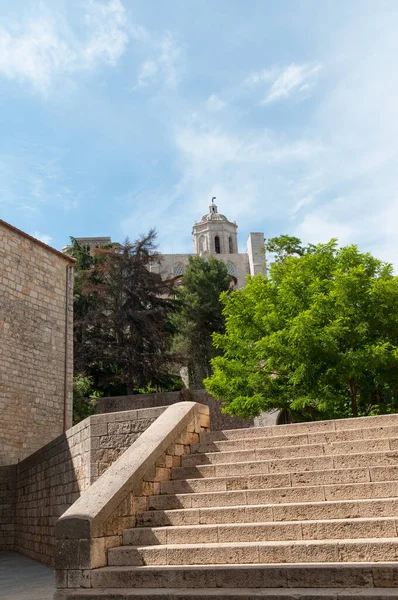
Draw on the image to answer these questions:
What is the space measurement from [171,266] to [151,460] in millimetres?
66823

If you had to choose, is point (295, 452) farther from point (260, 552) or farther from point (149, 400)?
point (149, 400)

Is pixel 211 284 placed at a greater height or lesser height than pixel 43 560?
greater

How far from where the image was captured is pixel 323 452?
240 inches

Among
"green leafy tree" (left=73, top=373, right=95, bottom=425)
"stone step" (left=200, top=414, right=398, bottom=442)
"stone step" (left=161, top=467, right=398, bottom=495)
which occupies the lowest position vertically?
"stone step" (left=161, top=467, right=398, bottom=495)

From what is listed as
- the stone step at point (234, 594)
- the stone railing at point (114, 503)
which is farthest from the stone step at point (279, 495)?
the stone step at point (234, 594)

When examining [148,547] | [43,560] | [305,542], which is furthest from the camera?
[43,560]

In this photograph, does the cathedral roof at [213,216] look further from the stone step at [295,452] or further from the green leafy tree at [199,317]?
the stone step at [295,452]

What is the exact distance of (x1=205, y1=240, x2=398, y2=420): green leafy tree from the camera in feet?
48.0

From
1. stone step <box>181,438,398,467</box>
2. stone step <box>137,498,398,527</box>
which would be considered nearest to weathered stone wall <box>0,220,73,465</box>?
stone step <box>181,438,398,467</box>

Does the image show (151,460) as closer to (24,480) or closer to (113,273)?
(24,480)

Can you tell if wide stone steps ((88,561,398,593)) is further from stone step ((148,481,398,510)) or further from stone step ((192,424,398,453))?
stone step ((192,424,398,453))

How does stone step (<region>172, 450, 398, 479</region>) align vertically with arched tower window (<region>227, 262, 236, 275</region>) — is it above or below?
below

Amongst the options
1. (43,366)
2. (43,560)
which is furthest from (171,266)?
(43,560)

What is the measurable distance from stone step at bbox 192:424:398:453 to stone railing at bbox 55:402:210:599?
13.9 inches
